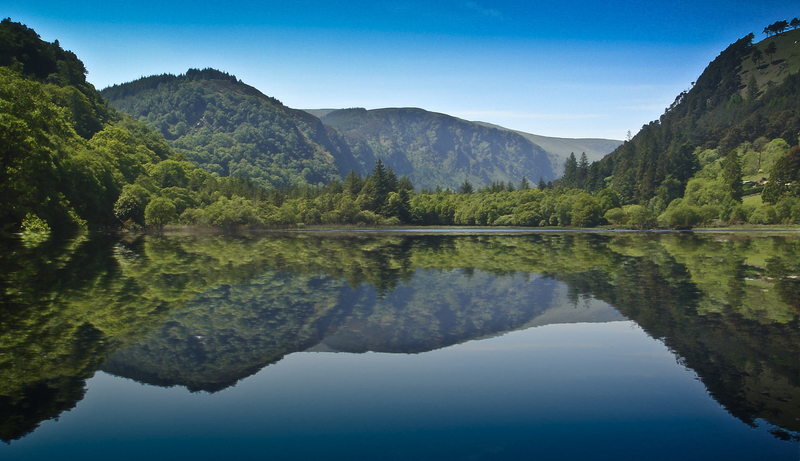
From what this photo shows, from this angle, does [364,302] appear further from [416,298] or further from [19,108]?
[19,108]

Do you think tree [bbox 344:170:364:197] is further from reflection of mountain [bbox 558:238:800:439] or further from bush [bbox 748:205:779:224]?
reflection of mountain [bbox 558:238:800:439]

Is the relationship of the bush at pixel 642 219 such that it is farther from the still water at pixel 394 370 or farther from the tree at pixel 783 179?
the still water at pixel 394 370

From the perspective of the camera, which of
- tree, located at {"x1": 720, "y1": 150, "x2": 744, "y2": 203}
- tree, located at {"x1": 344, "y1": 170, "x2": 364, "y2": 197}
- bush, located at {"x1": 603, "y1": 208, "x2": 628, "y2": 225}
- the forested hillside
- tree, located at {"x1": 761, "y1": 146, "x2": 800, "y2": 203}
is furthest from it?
tree, located at {"x1": 344, "y1": 170, "x2": 364, "y2": 197}

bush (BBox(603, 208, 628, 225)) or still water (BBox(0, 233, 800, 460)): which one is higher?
still water (BBox(0, 233, 800, 460))

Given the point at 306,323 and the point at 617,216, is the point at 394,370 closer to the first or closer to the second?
the point at 306,323

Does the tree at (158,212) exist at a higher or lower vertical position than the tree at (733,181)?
lower

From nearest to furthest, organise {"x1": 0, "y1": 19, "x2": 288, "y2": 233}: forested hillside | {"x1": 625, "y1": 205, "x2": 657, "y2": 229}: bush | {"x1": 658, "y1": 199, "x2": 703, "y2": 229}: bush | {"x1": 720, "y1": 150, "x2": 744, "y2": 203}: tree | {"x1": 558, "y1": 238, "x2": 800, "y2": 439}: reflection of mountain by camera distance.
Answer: {"x1": 558, "y1": 238, "x2": 800, "y2": 439}: reflection of mountain, {"x1": 0, "y1": 19, "x2": 288, "y2": 233}: forested hillside, {"x1": 658, "y1": 199, "x2": 703, "y2": 229}: bush, {"x1": 720, "y1": 150, "x2": 744, "y2": 203}: tree, {"x1": 625, "y1": 205, "x2": 657, "y2": 229}: bush

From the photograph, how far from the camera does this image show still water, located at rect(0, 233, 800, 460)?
12414mm

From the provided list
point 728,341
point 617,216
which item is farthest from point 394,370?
point 617,216

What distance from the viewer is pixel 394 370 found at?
17.7 m

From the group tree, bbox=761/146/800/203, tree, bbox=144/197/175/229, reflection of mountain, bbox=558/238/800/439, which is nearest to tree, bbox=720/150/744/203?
tree, bbox=761/146/800/203

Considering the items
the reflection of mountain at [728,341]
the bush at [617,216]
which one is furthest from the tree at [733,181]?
the reflection of mountain at [728,341]

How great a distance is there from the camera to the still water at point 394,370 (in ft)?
40.7

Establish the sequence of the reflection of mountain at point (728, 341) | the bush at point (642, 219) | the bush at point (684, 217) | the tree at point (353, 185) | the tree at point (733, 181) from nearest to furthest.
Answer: the reflection of mountain at point (728, 341) < the bush at point (684, 217) < the tree at point (733, 181) < the bush at point (642, 219) < the tree at point (353, 185)
